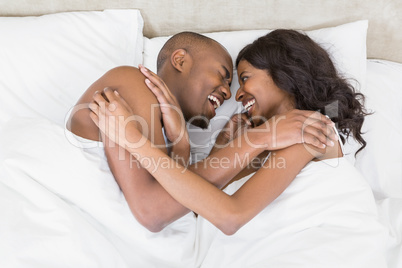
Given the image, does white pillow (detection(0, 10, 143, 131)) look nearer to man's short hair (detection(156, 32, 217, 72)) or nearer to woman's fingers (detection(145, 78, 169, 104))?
man's short hair (detection(156, 32, 217, 72))

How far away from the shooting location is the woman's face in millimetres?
1314

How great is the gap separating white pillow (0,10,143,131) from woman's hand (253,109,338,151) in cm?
67

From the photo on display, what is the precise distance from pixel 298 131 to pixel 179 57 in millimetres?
493

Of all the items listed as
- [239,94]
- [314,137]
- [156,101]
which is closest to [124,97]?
[156,101]

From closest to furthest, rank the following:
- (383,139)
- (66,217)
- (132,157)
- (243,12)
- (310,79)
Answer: (66,217) < (132,157) < (310,79) < (383,139) < (243,12)

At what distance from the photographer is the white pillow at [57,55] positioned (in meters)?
1.40

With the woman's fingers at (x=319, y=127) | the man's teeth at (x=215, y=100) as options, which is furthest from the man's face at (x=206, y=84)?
the woman's fingers at (x=319, y=127)

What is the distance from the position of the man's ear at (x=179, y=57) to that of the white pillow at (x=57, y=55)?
9.9 inches

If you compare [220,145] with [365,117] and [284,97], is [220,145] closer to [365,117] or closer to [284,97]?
[284,97]

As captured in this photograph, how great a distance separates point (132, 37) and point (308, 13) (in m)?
0.71

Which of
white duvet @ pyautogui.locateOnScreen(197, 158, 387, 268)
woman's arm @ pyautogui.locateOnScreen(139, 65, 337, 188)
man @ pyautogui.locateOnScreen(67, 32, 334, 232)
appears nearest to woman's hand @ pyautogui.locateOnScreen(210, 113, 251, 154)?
man @ pyautogui.locateOnScreen(67, 32, 334, 232)

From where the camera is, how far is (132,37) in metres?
1.55

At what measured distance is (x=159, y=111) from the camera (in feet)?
3.81

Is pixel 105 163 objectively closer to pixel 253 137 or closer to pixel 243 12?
pixel 253 137
